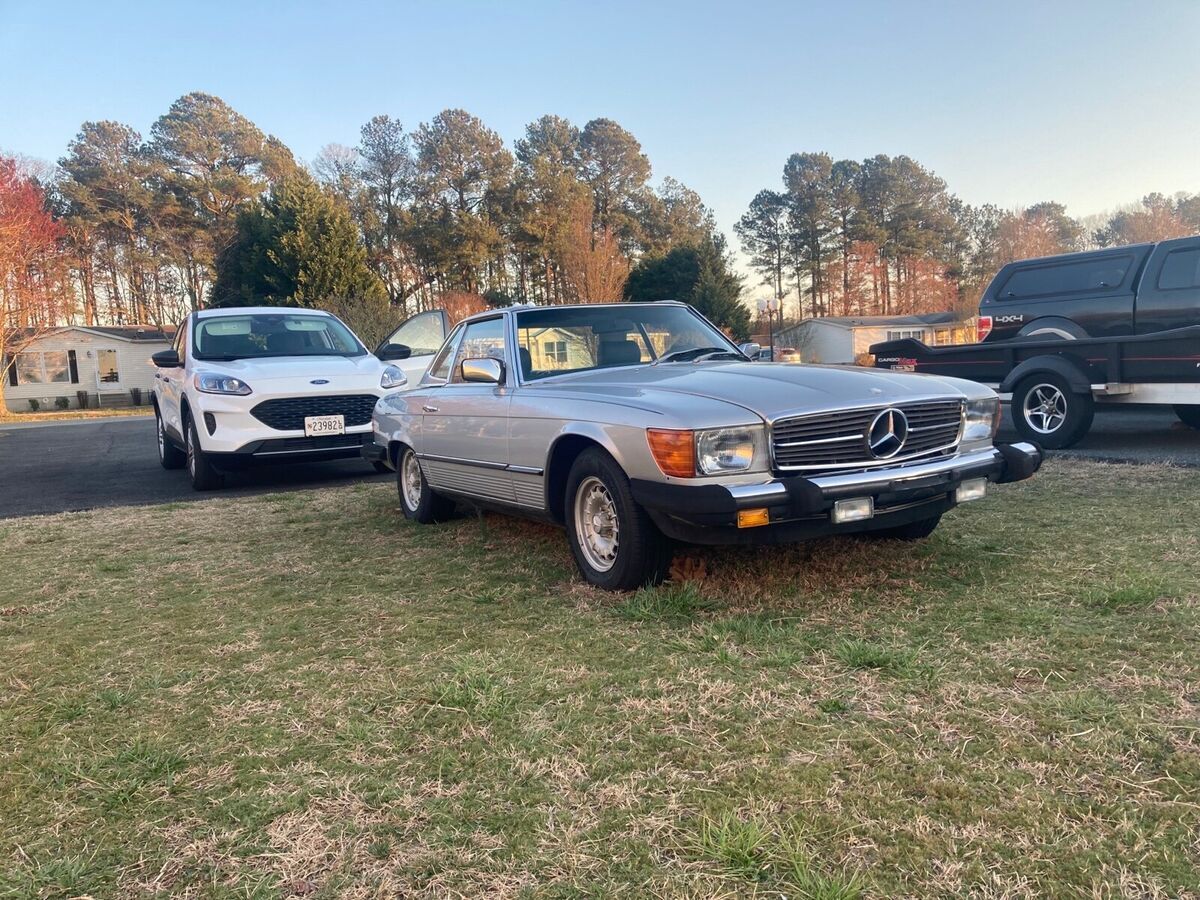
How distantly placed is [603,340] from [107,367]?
4132 cm

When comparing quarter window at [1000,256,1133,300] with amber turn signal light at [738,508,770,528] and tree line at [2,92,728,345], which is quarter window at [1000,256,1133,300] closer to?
amber turn signal light at [738,508,770,528]

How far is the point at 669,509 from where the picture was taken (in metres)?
3.75

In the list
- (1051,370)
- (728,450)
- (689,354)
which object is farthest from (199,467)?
(1051,370)

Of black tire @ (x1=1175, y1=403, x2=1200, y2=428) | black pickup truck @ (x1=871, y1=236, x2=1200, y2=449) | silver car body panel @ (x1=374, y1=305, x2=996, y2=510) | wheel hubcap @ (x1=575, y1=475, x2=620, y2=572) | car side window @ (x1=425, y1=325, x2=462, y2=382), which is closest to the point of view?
silver car body panel @ (x1=374, y1=305, x2=996, y2=510)

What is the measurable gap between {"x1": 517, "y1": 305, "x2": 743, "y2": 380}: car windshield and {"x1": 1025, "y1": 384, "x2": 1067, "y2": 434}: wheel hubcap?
486 cm

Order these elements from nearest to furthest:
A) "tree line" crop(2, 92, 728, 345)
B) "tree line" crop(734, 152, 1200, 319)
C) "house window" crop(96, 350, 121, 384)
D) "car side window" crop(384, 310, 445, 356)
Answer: "car side window" crop(384, 310, 445, 356) < "house window" crop(96, 350, 121, 384) < "tree line" crop(2, 92, 728, 345) < "tree line" crop(734, 152, 1200, 319)

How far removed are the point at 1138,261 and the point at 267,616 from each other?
31.2 ft

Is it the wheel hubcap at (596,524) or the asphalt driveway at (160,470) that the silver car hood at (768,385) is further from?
the asphalt driveway at (160,470)

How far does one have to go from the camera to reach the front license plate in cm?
820

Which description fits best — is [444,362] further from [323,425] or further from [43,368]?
[43,368]

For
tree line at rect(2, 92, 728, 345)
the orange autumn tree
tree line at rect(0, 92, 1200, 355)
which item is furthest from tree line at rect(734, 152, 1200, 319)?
the orange autumn tree

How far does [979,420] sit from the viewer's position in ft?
14.8

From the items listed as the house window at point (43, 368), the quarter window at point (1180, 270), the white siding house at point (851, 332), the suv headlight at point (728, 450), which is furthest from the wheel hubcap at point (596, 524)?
the white siding house at point (851, 332)

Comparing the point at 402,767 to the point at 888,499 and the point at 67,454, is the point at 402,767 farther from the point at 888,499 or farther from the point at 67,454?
the point at 67,454
